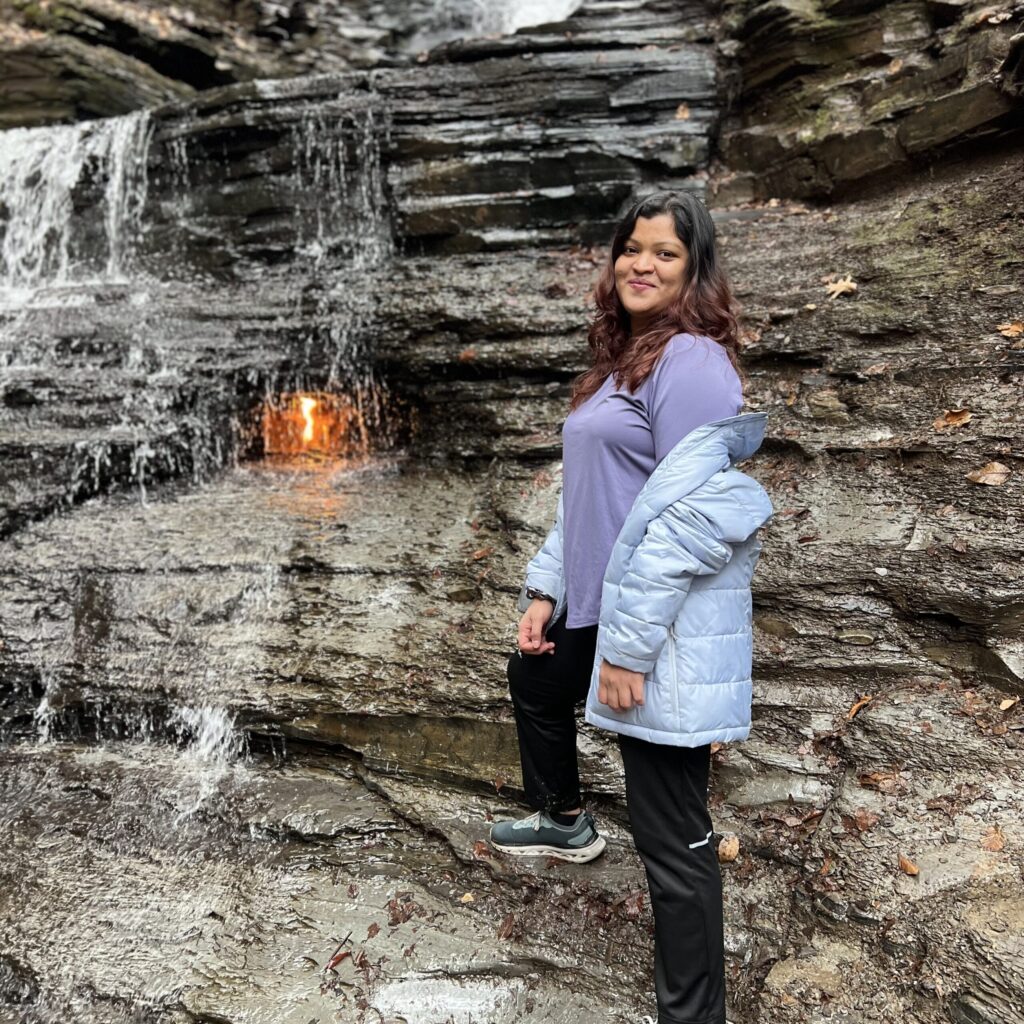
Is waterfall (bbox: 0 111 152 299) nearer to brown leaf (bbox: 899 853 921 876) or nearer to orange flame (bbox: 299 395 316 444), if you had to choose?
orange flame (bbox: 299 395 316 444)

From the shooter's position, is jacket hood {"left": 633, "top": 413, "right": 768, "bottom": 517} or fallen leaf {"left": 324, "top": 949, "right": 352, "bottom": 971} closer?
jacket hood {"left": 633, "top": 413, "right": 768, "bottom": 517}

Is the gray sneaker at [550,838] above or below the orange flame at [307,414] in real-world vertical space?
below

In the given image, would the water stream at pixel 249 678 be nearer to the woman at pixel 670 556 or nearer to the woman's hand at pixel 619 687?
the woman at pixel 670 556

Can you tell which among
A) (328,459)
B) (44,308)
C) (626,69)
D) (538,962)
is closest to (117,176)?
(44,308)

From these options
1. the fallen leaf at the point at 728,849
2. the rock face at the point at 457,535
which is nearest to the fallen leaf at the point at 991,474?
the rock face at the point at 457,535

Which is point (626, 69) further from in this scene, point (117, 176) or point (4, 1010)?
point (4, 1010)

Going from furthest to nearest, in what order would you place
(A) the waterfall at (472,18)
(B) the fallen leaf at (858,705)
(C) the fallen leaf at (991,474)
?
(A) the waterfall at (472,18) → (C) the fallen leaf at (991,474) → (B) the fallen leaf at (858,705)

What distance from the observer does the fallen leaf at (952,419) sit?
436 centimetres

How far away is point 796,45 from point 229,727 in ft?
29.9

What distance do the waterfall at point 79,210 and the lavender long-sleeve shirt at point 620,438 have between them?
9.50 metres

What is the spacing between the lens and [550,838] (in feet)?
9.89

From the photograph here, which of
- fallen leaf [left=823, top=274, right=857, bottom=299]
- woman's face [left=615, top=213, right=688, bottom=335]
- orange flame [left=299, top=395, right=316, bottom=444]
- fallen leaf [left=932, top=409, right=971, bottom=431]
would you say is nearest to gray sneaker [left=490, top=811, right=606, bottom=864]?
woman's face [left=615, top=213, right=688, bottom=335]

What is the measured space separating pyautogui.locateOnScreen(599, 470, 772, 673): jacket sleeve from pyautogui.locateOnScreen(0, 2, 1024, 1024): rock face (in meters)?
1.53

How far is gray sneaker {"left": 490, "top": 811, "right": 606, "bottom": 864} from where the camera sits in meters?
3.00
